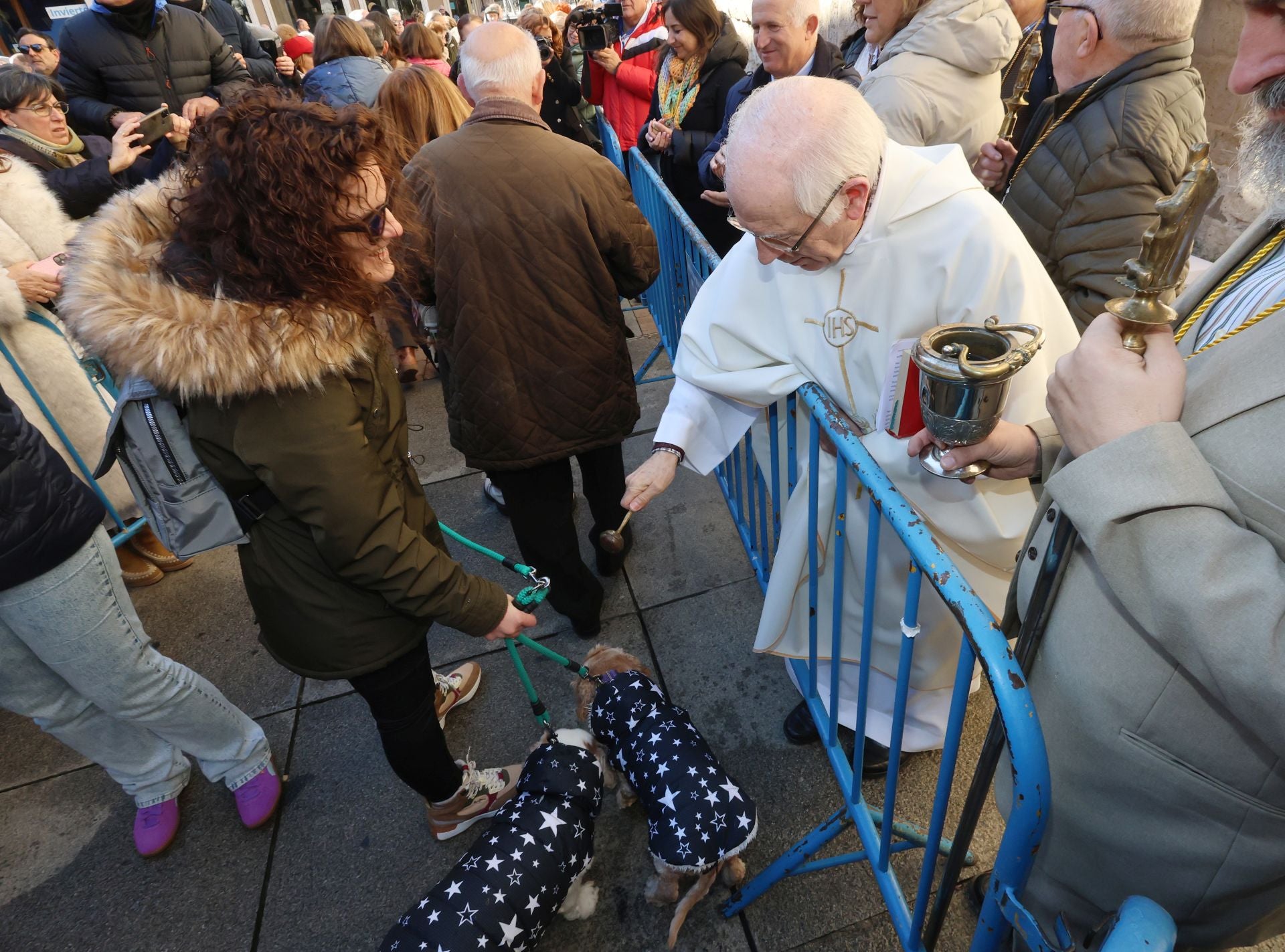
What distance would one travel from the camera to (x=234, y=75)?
497 centimetres

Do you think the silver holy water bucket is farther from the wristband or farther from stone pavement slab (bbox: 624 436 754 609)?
stone pavement slab (bbox: 624 436 754 609)

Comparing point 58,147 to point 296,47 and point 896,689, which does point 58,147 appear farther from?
point 296,47

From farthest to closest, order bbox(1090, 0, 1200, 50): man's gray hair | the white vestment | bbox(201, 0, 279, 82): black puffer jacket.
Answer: bbox(201, 0, 279, 82): black puffer jacket → bbox(1090, 0, 1200, 50): man's gray hair → the white vestment

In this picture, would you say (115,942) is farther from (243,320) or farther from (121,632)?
(243,320)

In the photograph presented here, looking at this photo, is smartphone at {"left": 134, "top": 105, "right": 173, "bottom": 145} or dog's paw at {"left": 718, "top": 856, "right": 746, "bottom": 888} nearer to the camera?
dog's paw at {"left": 718, "top": 856, "right": 746, "bottom": 888}

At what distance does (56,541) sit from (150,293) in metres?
0.85

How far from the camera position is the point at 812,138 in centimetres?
163

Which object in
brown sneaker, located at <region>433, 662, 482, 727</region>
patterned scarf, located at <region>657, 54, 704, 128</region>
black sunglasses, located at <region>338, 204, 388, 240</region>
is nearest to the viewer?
black sunglasses, located at <region>338, 204, 388, 240</region>

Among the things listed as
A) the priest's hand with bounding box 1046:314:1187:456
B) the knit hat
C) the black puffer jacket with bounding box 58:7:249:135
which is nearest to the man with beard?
the priest's hand with bounding box 1046:314:1187:456

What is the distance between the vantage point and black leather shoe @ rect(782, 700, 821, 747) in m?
2.59

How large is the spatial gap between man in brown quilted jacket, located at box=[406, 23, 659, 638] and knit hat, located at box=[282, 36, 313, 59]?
7.90 m

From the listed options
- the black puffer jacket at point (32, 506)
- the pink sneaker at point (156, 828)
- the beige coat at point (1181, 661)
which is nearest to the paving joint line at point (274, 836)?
the pink sneaker at point (156, 828)

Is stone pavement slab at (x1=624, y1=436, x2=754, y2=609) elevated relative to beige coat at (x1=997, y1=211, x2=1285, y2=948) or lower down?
lower down

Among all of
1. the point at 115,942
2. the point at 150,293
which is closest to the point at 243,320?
the point at 150,293
